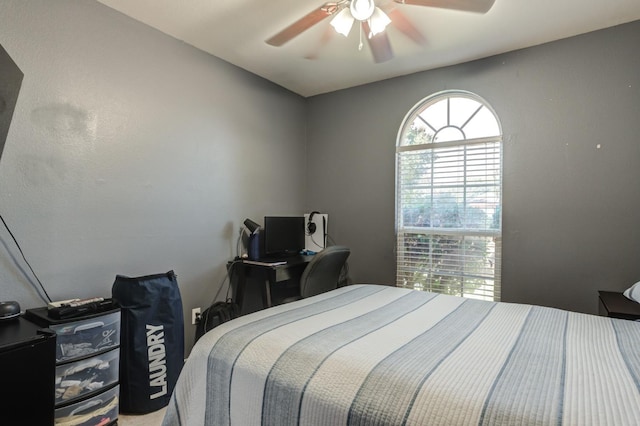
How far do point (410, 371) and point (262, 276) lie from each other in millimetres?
2006

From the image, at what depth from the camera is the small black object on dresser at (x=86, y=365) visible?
5.43 ft

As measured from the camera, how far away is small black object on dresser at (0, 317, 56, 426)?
1362 millimetres

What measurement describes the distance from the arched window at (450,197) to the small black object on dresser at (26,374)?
8.58 feet

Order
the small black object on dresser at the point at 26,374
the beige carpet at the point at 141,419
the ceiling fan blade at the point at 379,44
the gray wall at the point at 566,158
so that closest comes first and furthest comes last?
the small black object on dresser at the point at 26,374
the beige carpet at the point at 141,419
the ceiling fan blade at the point at 379,44
the gray wall at the point at 566,158

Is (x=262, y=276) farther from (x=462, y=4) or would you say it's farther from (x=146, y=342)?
(x=462, y=4)

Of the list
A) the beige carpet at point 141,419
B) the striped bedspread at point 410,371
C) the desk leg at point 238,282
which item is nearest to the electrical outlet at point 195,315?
the desk leg at point 238,282

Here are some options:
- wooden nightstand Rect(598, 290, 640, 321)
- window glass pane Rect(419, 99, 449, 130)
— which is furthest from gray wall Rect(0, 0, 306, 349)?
wooden nightstand Rect(598, 290, 640, 321)

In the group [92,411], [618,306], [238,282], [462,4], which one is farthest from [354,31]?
[92,411]

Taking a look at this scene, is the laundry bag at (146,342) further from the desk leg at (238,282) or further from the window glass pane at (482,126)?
the window glass pane at (482,126)

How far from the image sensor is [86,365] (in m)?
1.75

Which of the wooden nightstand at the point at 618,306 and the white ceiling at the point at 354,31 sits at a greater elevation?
the white ceiling at the point at 354,31

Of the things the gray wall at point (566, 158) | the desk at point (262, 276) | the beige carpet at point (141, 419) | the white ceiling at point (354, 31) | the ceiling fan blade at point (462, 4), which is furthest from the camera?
the desk at point (262, 276)

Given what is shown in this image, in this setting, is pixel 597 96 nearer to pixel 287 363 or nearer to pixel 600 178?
pixel 600 178

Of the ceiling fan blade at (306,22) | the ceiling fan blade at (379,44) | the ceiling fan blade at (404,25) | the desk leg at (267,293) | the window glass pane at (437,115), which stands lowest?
the desk leg at (267,293)
